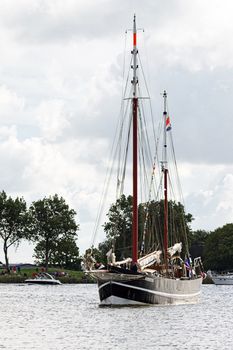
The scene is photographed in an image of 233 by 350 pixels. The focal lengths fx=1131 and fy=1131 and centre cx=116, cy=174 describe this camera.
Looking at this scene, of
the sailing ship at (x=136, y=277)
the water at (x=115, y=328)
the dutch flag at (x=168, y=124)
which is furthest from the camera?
the dutch flag at (x=168, y=124)

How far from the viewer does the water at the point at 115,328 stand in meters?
69.3

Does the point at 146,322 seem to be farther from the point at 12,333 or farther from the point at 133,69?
the point at 133,69

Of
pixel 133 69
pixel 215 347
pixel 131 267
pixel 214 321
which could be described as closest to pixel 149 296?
pixel 131 267

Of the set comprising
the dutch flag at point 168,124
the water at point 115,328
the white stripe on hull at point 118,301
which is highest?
the dutch flag at point 168,124

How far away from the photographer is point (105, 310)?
325ft

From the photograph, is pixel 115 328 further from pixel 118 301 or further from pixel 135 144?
pixel 135 144

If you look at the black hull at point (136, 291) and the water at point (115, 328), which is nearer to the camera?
the water at point (115, 328)

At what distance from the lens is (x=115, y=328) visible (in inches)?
3145

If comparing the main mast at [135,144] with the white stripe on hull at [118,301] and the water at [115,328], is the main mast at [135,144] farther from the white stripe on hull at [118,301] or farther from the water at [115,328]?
the water at [115,328]

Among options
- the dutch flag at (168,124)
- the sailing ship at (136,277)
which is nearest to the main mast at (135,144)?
the sailing ship at (136,277)

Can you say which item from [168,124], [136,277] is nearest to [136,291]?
[136,277]

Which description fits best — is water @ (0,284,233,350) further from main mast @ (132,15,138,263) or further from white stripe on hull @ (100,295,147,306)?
main mast @ (132,15,138,263)

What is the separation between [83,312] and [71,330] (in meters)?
21.7

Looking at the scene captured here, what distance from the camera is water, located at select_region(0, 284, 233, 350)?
69312mm
